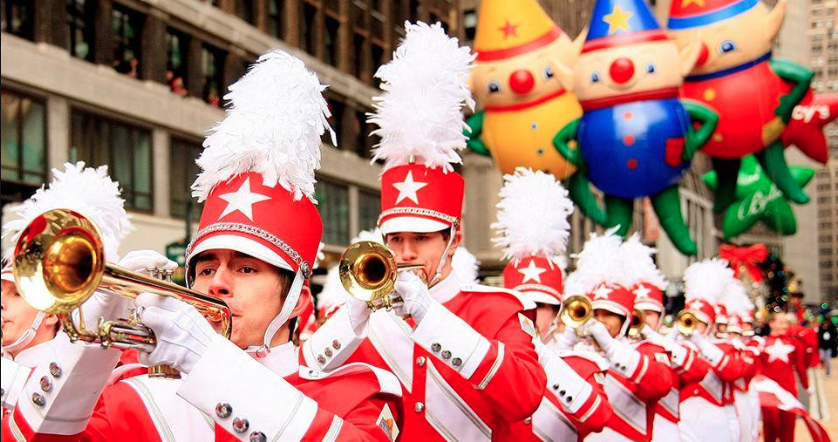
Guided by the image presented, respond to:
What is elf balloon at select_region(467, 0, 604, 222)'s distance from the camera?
1312 cm

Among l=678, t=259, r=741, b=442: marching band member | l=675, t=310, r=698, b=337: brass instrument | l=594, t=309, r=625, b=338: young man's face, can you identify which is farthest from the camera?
l=678, t=259, r=741, b=442: marching band member

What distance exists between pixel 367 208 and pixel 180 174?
10.2 m

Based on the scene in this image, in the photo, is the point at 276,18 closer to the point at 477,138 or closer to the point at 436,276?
the point at 477,138

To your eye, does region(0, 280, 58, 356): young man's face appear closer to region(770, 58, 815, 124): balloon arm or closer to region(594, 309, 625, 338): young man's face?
region(594, 309, 625, 338): young man's face

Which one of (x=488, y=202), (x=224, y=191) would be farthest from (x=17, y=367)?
(x=488, y=202)

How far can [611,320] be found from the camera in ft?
25.5

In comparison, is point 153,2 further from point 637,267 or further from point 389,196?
point 389,196

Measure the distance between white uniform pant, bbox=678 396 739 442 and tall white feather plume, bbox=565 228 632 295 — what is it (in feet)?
8.57

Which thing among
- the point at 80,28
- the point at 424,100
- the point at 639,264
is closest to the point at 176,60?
the point at 80,28

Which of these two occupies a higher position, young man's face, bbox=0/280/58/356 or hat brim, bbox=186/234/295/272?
hat brim, bbox=186/234/295/272

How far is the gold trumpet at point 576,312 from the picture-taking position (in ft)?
21.6

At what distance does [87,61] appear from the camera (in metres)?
20.1

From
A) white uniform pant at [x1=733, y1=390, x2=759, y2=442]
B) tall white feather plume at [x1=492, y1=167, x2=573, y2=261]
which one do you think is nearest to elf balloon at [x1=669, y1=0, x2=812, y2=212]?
white uniform pant at [x1=733, y1=390, x2=759, y2=442]


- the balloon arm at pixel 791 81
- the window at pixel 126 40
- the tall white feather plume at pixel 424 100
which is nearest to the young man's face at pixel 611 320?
the tall white feather plume at pixel 424 100
